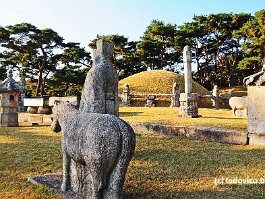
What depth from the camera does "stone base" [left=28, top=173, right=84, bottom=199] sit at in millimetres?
3881

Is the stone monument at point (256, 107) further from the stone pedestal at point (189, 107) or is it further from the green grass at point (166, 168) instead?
the stone pedestal at point (189, 107)

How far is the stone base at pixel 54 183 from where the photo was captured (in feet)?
12.7

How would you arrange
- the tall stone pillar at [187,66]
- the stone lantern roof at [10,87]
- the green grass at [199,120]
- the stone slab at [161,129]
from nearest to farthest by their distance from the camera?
1. the stone slab at [161,129]
2. the green grass at [199,120]
3. the stone lantern roof at [10,87]
4. the tall stone pillar at [187,66]

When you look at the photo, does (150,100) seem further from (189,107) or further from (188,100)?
(189,107)

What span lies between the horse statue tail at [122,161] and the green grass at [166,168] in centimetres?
96

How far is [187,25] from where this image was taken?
42.2 metres

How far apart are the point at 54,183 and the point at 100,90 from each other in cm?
143

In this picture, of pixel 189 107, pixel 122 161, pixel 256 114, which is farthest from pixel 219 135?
pixel 189 107

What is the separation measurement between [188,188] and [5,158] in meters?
3.90

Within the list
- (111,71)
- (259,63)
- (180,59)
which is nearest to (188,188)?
(111,71)

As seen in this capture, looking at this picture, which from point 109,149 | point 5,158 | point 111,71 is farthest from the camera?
point 5,158

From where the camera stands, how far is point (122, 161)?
3.20 metres

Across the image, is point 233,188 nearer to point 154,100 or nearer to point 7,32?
point 154,100

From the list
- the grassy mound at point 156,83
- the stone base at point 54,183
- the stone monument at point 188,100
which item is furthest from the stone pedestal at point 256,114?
the grassy mound at point 156,83
